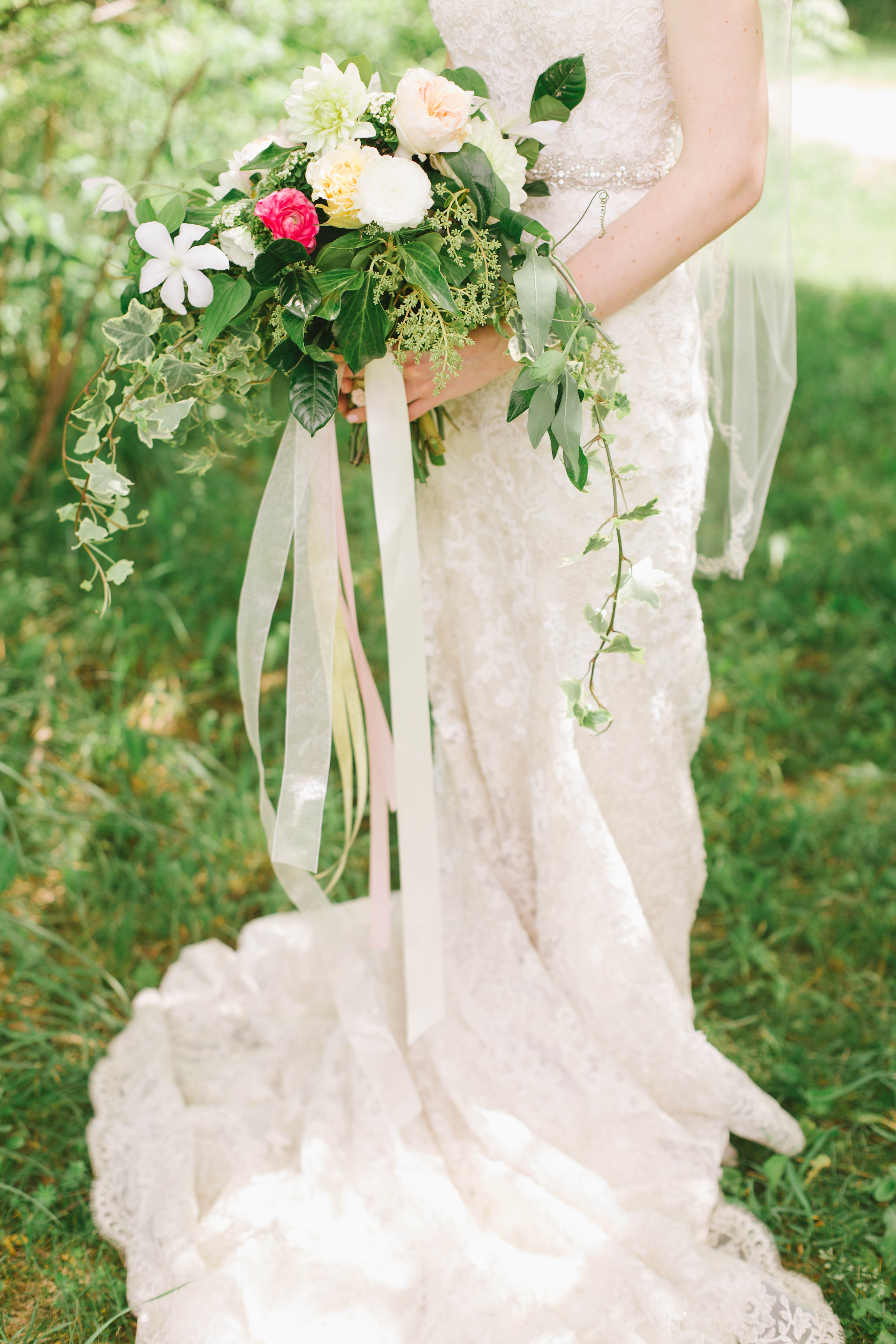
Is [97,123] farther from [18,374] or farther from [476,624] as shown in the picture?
[476,624]

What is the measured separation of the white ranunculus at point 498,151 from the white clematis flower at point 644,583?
1.88 feet

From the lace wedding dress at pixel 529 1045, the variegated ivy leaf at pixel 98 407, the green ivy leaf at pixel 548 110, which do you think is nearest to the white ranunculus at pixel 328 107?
the green ivy leaf at pixel 548 110

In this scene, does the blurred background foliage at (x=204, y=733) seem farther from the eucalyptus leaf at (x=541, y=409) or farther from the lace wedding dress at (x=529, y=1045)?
the eucalyptus leaf at (x=541, y=409)

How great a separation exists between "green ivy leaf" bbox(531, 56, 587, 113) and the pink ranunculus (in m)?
0.40

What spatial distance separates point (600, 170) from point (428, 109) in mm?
385

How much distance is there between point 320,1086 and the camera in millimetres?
2033

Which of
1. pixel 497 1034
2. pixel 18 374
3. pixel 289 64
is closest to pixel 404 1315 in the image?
pixel 497 1034

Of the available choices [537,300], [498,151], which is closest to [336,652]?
[537,300]

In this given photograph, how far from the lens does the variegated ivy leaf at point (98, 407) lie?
1.52 meters

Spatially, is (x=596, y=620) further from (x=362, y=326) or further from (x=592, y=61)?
(x=592, y=61)

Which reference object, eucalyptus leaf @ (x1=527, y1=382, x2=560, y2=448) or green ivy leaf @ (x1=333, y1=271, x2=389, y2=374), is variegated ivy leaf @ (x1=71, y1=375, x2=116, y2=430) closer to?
green ivy leaf @ (x1=333, y1=271, x2=389, y2=374)

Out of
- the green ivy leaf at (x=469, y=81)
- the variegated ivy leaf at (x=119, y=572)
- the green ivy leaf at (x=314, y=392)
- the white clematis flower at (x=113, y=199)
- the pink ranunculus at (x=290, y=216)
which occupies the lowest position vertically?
the variegated ivy leaf at (x=119, y=572)

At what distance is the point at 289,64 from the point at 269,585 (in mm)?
2767

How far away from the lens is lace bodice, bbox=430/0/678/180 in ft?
4.83
